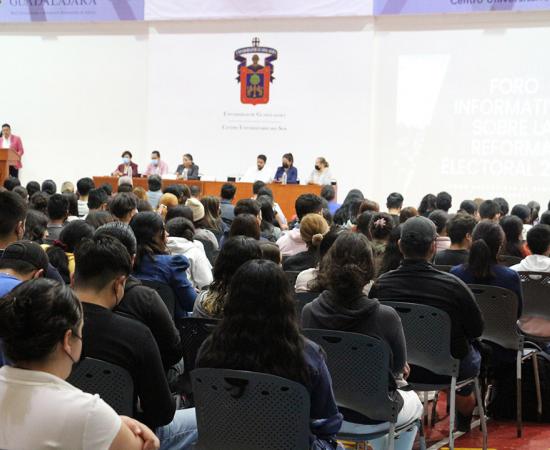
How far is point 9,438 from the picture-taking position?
1946 millimetres

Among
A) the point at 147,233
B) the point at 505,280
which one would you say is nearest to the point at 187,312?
the point at 147,233

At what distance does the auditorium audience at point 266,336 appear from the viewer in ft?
8.35

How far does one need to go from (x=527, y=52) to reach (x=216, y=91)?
5871mm

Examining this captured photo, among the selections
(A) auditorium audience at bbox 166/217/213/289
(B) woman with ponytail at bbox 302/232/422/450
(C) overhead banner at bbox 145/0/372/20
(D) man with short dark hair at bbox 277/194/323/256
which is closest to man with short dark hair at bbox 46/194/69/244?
(A) auditorium audience at bbox 166/217/213/289

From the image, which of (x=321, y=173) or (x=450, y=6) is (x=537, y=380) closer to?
(x=321, y=173)

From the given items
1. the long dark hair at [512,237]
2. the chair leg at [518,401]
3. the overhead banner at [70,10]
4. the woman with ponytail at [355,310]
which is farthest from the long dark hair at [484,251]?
the overhead banner at [70,10]

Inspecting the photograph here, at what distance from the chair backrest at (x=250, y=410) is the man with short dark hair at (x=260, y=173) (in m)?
11.4

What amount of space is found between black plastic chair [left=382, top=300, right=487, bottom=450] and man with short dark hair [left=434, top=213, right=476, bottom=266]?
1.54 metres

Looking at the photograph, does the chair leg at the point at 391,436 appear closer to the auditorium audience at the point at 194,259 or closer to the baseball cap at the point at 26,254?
the baseball cap at the point at 26,254

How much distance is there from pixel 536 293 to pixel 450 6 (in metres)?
9.85

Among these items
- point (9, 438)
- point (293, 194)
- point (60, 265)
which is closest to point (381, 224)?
point (60, 265)

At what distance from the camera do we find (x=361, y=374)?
3.24m

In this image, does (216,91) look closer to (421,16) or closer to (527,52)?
(421,16)

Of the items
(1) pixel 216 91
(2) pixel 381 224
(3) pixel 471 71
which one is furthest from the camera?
(1) pixel 216 91
